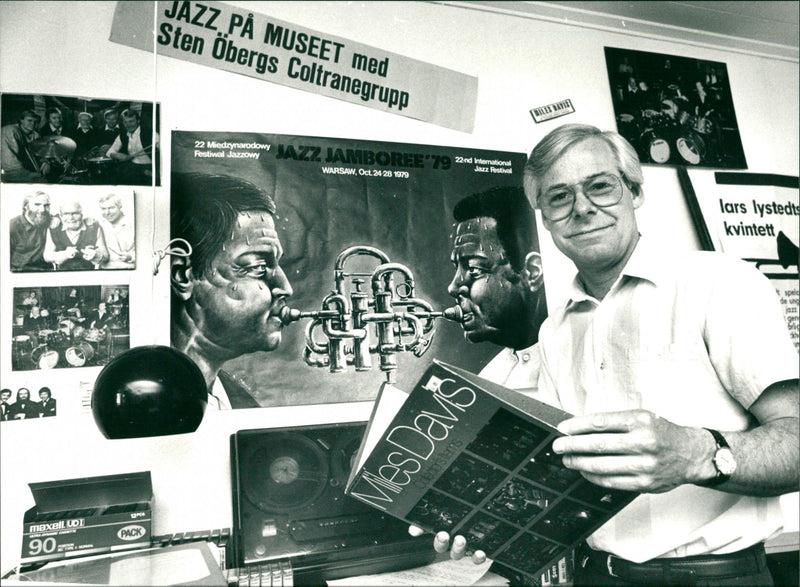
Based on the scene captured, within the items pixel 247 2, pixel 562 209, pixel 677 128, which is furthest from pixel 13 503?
pixel 677 128

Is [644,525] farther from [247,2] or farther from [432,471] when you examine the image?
[247,2]

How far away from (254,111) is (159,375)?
0.96m

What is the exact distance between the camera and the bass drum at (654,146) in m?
2.11

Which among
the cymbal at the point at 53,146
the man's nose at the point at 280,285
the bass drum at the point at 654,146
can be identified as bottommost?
the man's nose at the point at 280,285

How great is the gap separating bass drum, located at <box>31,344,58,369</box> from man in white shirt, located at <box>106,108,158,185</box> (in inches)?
20.4

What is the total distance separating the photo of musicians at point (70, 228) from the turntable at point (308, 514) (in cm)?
65

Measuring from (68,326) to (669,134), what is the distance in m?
2.10

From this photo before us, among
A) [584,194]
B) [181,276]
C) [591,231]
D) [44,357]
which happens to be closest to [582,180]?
[584,194]

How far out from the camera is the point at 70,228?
1642 mm

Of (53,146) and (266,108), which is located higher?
(266,108)

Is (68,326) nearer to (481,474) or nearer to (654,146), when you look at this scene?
(481,474)

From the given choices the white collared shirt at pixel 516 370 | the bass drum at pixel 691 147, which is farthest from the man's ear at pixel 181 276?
the bass drum at pixel 691 147

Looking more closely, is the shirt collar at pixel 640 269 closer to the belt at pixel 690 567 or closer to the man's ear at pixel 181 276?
the belt at pixel 690 567

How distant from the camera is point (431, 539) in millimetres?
1570
